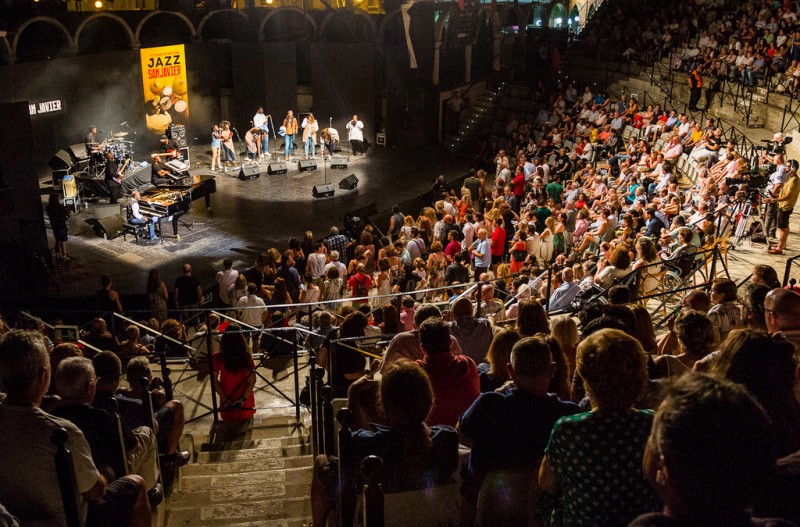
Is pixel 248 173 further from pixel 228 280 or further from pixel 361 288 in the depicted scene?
pixel 361 288

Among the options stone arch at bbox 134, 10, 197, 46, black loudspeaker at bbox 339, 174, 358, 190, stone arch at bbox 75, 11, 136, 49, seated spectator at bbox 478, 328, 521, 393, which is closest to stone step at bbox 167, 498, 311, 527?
seated spectator at bbox 478, 328, 521, 393

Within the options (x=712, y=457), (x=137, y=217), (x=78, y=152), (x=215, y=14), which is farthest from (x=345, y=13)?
(x=712, y=457)

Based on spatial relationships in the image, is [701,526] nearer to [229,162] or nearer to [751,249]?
[751,249]

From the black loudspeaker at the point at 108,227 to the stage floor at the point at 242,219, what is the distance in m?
0.15

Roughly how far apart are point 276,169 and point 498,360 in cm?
1653

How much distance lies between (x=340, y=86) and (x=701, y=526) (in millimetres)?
23534

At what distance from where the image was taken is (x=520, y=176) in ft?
51.0

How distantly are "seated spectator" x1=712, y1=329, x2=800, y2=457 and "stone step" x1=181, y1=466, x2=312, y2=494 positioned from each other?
3.18 meters

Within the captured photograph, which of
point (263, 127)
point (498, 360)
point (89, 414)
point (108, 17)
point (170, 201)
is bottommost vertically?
point (170, 201)

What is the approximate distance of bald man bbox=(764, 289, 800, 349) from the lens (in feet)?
13.5

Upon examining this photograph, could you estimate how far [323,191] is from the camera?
18188mm

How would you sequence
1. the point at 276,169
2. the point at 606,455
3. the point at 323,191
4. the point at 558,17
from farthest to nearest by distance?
1. the point at 558,17
2. the point at 276,169
3. the point at 323,191
4. the point at 606,455

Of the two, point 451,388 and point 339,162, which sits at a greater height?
point 451,388

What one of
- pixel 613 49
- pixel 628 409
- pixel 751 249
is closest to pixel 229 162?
pixel 613 49
